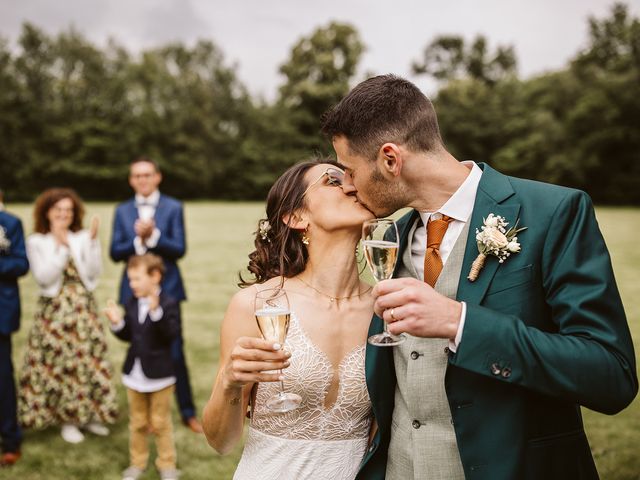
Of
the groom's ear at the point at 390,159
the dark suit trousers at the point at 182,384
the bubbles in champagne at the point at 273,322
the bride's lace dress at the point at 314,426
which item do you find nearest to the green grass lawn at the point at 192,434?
the dark suit trousers at the point at 182,384

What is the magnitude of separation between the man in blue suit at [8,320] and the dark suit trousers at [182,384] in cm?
162

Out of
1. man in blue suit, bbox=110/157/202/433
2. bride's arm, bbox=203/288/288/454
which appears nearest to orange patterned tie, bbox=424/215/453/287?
bride's arm, bbox=203/288/288/454

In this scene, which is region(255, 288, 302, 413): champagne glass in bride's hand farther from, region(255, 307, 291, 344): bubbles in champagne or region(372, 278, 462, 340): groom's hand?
region(372, 278, 462, 340): groom's hand

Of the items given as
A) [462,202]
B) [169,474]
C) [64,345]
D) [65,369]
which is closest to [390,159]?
[462,202]

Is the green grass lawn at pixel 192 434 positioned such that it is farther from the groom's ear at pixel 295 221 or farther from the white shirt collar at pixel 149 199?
the groom's ear at pixel 295 221

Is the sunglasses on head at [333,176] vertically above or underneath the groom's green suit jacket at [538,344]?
above

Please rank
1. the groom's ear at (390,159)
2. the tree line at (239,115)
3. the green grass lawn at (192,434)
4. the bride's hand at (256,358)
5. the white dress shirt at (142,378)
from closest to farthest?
the bride's hand at (256,358) < the groom's ear at (390,159) < the white dress shirt at (142,378) < the green grass lawn at (192,434) < the tree line at (239,115)

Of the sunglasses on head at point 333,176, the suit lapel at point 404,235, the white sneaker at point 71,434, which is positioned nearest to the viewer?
the suit lapel at point 404,235

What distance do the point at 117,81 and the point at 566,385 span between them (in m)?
56.1

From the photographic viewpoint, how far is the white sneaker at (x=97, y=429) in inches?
250

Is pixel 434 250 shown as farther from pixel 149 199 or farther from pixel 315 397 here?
pixel 149 199

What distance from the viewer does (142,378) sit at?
17.2ft

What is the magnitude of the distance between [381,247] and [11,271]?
4.71 meters

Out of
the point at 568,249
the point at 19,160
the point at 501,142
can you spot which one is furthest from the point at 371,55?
the point at 568,249
